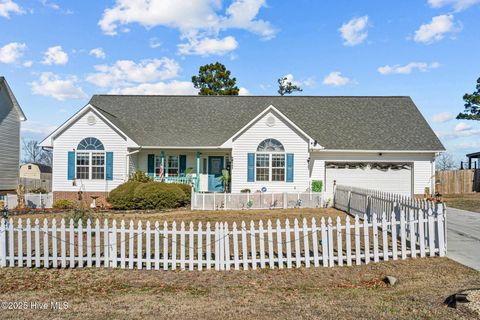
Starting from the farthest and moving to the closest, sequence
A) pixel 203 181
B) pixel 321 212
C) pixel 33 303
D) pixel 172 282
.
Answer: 1. pixel 203 181
2. pixel 321 212
3. pixel 172 282
4. pixel 33 303

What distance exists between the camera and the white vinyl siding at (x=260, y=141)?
67.8 ft

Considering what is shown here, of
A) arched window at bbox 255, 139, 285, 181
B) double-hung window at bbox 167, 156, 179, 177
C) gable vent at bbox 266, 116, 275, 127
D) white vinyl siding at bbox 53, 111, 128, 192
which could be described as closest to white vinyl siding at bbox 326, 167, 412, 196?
arched window at bbox 255, 139, 285, 181

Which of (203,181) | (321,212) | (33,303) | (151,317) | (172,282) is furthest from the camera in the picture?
(203,181)

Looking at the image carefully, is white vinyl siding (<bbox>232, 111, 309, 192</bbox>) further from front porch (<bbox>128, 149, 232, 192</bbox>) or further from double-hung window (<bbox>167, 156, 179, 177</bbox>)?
double-hung window (<bbox>167, 156, 179, 177</bbox>)

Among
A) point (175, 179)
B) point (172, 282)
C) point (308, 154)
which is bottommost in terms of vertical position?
point (172, 282)

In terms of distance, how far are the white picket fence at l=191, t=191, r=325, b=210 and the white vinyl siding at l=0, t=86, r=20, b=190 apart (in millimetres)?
15791

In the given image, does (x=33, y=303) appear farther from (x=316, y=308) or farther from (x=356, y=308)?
(x=356, y=308)

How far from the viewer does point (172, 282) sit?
749 cm

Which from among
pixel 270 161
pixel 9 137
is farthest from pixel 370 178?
pixel 9 137

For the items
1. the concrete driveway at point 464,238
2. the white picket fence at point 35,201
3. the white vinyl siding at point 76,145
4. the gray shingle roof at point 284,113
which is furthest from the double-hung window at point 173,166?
the concrete driveway at point 464,238

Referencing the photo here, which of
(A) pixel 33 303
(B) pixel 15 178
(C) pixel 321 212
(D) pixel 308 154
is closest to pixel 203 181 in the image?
(D) pixel 308 154

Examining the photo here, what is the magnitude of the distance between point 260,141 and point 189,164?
4.88 metres

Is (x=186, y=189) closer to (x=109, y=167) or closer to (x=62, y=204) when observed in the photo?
(x=109, y=167)

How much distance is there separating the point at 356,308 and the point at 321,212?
11293 mm
